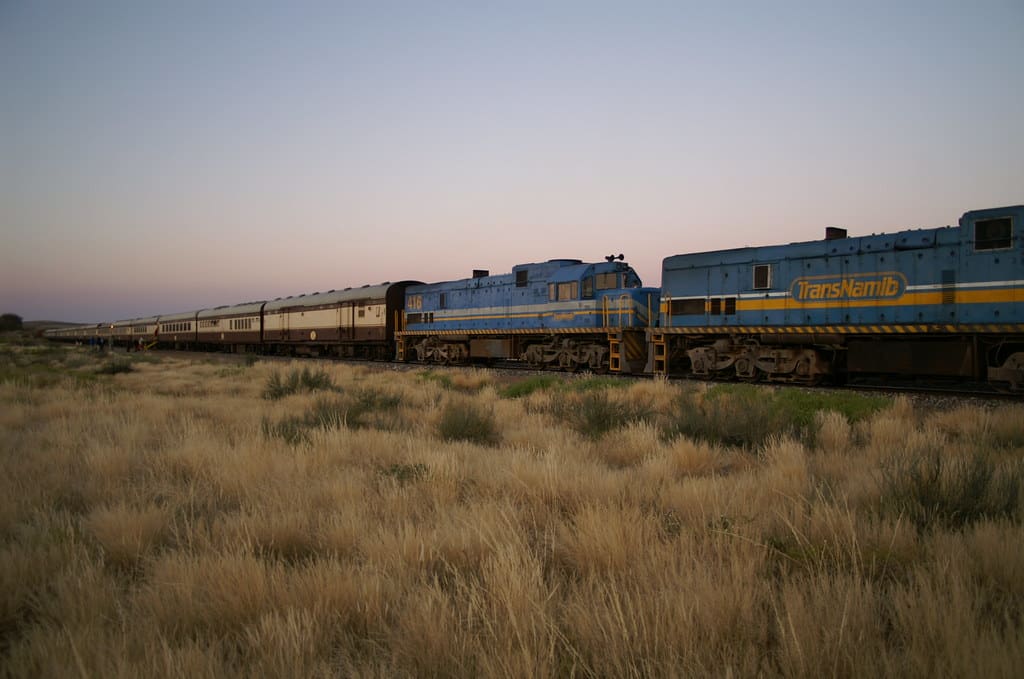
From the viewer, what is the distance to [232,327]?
4441 cm

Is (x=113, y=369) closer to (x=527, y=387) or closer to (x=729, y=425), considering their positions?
(x=527, y=387)

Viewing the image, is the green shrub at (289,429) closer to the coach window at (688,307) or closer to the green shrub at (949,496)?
the green shrub at (949,496)

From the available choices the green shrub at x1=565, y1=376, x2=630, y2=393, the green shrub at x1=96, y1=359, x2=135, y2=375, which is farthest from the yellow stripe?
the green shrub at x1=96, y1=359, x2=135, y2=375

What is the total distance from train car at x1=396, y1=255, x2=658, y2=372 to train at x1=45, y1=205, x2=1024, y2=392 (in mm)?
55

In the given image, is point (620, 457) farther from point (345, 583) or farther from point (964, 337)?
point (964, 337)

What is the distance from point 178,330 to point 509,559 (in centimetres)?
5913

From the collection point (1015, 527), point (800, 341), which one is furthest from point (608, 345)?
point (1015, 527)

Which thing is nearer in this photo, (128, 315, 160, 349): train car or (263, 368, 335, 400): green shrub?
(263, 368, 335, 400): green shrub

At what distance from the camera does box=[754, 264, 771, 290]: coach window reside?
16.0m

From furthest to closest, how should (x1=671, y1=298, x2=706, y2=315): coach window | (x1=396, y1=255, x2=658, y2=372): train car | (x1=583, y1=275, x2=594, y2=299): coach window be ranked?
(x1=583, y1=275, x2=594, y2=299): coach window
(x1=396, y1=255, x2=658, y2=372): train car
(x1=671, y1=298, x2=706, y2=315): coach window

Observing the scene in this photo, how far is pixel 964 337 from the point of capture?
1268 cm

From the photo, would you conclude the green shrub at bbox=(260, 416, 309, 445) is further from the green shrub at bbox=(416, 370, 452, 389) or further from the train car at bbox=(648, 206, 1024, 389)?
the train car at bbox=(648, 206, 1024, 389)

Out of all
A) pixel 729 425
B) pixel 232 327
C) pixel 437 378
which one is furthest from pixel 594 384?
pixel 232 327

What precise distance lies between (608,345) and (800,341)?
655cm
